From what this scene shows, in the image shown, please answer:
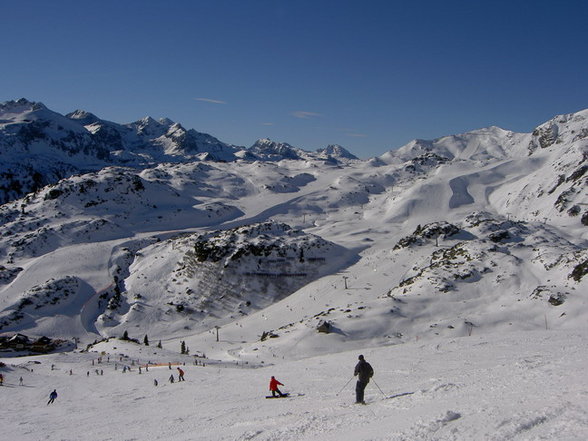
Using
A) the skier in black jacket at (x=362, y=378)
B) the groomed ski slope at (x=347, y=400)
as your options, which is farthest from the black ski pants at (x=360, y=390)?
the groomed ski slope at (x=347, y=400)

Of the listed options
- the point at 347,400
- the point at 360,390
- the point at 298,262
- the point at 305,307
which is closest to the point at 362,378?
the point at 360,390

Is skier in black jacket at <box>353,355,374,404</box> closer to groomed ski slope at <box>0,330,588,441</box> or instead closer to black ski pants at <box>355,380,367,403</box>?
black ski pants at <box>355,380,367,403</box>

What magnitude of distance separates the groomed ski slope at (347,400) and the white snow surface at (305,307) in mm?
125

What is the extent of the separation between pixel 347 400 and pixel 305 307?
6637cm

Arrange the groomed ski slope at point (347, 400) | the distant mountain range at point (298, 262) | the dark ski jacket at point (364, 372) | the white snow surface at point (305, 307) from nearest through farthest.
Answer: the groomed ski slope at point (347, 400)
the white snow surface at point (305, 307)
the dark ski jacket at point (364, 372)
the distant mountain range at point (298, 262)

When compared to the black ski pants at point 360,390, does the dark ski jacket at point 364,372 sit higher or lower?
higher

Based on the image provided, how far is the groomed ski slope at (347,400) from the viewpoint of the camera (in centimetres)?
1084

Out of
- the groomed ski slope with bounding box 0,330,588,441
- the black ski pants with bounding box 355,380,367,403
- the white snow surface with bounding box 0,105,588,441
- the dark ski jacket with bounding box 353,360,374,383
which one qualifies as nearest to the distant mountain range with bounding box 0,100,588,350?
the white snow surface with bounding box 0,105,588,441

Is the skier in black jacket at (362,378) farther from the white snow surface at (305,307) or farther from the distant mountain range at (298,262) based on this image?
the distant mountain range at (298,262)

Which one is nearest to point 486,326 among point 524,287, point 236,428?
point 524,287

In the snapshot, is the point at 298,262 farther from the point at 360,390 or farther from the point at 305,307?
the point at 360,390

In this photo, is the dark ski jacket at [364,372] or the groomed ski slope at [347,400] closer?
the groomed ski slope at [347,400]

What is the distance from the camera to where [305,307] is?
82.9m

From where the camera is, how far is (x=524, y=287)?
214 ft
